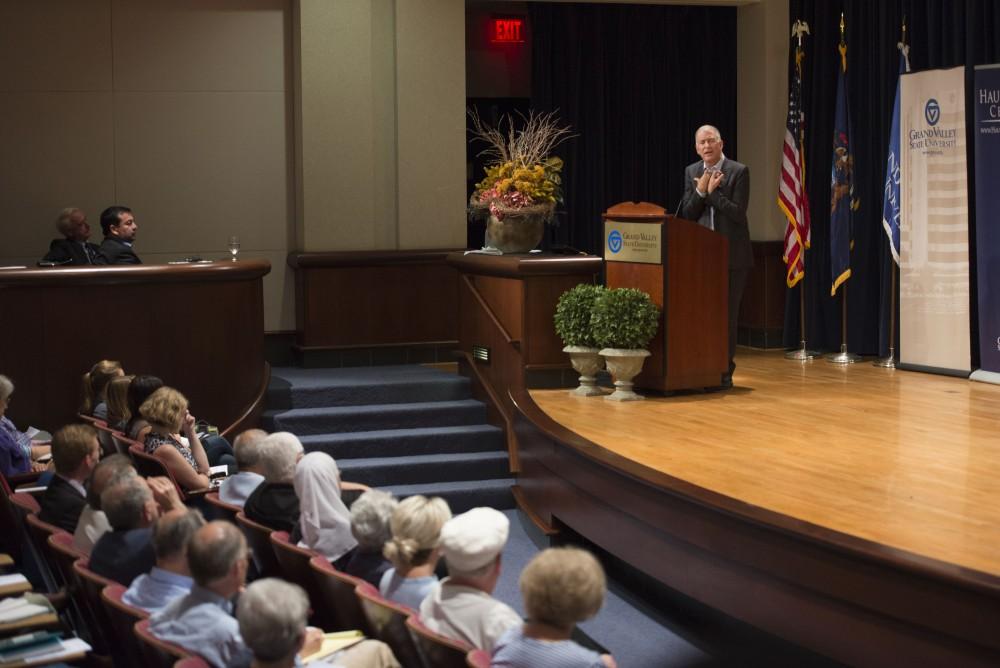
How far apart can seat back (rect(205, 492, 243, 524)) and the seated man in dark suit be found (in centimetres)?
313

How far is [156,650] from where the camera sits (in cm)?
313

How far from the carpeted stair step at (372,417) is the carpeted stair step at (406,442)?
62mm

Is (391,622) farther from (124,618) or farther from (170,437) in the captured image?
(170,437)

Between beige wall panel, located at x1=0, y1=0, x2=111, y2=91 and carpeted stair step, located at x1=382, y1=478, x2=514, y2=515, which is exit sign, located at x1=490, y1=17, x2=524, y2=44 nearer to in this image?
beige wall panel, located at x1=0, y1=0, x2=111, y2=91

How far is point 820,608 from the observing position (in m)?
4.35

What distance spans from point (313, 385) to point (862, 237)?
436 cm

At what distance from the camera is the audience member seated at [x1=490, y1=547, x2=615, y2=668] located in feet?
9.68

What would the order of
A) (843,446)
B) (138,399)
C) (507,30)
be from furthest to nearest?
(507,30), (843,446), (138,399)

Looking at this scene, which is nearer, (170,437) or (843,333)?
(170,437)

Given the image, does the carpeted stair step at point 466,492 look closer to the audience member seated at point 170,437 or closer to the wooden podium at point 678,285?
the wooden podium at point 678,285

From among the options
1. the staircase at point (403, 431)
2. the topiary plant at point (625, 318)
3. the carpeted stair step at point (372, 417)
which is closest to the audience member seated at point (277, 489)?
the staircase at point (403, 431)

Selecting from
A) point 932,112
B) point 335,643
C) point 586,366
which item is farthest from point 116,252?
point 932,112

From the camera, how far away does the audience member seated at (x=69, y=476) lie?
4547mm

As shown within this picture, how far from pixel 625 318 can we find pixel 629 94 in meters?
4.39
